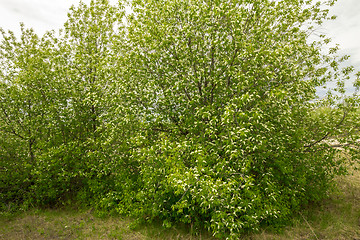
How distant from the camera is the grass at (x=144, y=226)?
37.6 feet

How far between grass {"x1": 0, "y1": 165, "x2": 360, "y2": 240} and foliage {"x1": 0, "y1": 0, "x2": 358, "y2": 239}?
2.28 ft

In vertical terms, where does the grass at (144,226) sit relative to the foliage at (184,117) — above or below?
below

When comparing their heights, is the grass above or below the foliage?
below

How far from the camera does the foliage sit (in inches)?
407

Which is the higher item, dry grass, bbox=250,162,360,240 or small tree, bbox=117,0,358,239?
small tree, bbox=117,0,358,239

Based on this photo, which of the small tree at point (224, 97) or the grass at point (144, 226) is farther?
the grass at point (144, 226)

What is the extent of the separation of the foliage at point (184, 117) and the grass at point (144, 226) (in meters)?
0.70

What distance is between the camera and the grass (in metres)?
11.5

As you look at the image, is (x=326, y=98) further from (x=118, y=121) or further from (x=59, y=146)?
(x=59, y=146)

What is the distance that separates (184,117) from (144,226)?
5973mm

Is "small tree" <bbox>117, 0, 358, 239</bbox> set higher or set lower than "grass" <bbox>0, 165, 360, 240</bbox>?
higher

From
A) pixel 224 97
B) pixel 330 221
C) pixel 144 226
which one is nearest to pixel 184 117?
pixel 224 97

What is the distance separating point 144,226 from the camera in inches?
488

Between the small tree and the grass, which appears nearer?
the small tree
